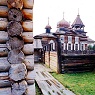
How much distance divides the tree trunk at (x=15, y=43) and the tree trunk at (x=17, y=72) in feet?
1.00

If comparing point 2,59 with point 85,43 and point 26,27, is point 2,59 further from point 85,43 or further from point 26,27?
point 85,43

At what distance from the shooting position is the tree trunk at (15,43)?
2895 millimetres

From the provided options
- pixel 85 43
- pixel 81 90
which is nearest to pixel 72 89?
pixel 81 90

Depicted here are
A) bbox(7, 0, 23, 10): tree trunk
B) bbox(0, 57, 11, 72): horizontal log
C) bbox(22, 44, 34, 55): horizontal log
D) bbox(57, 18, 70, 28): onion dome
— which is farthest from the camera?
bbox(57, 18, 70, 28): onion dome

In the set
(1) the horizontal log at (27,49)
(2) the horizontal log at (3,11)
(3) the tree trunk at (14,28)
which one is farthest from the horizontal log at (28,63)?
(2) the horizontal log at (3,11)

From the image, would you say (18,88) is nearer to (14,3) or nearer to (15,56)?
(15,56)

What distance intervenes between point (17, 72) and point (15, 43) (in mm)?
481

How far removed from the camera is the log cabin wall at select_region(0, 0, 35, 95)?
2865 mm

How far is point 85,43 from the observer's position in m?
41.3

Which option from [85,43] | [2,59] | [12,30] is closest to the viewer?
[12,30]

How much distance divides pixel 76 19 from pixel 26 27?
39.9m

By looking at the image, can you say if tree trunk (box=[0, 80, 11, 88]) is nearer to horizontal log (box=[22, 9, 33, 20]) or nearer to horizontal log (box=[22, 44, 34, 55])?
horizontal log (box=[22, 44, 34, 55])

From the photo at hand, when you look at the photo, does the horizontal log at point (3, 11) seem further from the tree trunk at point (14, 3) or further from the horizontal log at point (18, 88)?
the horizontal log at point (18, 88)

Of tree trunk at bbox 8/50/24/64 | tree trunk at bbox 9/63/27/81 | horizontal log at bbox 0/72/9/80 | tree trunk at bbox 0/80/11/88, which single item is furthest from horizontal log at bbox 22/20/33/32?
tree trunk at bbox 0/80/11/88
